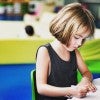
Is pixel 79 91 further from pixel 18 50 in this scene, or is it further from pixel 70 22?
pixel 18 50

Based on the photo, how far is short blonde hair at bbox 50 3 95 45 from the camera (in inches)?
37.3

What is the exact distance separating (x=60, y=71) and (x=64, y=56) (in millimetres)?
50

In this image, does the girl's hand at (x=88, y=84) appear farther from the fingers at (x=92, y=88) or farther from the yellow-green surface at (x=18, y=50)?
the yellow-green surface at (x=18, y=50)

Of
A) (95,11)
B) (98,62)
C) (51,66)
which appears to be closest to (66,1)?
(95,11)

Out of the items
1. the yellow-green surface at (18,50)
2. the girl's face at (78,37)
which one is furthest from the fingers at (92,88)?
the yellow-green surface at (18,50)

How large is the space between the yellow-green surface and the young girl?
0.26 m

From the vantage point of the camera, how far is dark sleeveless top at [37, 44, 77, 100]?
3.30 feet

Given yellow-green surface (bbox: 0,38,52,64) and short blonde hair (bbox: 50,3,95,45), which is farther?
yellow-green surface (bbox: 0,38,52,64)

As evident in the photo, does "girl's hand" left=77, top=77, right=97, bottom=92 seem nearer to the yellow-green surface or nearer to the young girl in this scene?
the young girl

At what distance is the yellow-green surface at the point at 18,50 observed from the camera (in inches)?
50.0

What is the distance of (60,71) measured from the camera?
102cm

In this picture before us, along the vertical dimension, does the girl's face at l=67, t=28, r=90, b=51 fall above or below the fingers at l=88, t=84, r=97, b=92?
above

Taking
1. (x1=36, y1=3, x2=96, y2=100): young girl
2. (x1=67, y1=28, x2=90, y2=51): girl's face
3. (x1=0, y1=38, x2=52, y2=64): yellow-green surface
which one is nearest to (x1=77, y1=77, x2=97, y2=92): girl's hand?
(x1=36, y1=3, x2=96, y2=100): young girl

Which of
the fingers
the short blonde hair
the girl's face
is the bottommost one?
the fingers
